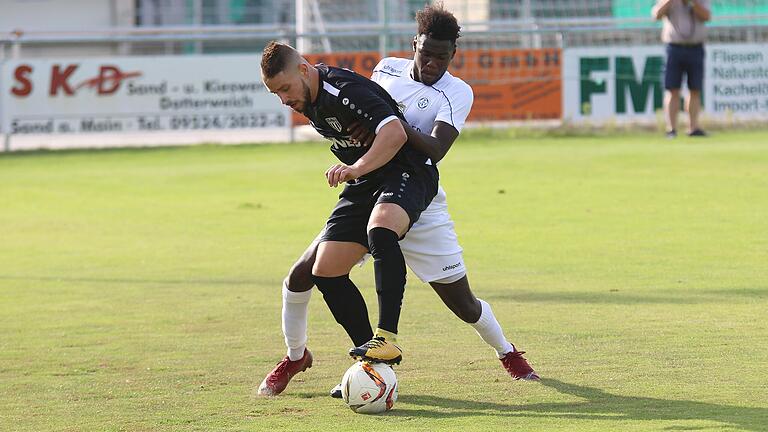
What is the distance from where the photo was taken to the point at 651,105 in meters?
21.9

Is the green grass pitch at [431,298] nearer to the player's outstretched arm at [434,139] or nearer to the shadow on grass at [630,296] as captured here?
the shadow on grass at [630,296]

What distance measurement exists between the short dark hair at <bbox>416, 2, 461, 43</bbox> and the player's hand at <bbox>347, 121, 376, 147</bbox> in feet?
2.31

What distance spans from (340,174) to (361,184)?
485 mm

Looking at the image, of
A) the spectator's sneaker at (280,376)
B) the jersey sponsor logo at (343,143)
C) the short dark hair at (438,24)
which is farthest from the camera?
the short dark hair at (438,24)

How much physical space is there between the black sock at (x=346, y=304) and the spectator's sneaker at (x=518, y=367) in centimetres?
71

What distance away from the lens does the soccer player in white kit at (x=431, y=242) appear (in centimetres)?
648

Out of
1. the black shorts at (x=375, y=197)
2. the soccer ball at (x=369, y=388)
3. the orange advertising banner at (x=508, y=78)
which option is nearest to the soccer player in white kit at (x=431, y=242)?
the black shorts at (x=375, y=197)

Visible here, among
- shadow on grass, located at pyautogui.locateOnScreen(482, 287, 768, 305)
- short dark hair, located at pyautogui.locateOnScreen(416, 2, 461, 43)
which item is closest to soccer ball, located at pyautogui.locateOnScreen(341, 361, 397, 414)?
short dark hair, located at pyautogui.locateOnScreen(416, 2, 461, 43)

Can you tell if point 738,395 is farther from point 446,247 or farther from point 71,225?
point 71,225

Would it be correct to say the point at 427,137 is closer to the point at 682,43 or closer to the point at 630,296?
the point at 630,296

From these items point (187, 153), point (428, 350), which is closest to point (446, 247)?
point (428, 350)

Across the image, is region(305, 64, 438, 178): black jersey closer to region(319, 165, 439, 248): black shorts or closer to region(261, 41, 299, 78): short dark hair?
region(319, 165, 439, 248): black shorts

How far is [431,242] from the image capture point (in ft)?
21.4

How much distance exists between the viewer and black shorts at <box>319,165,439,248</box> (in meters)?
6.25
